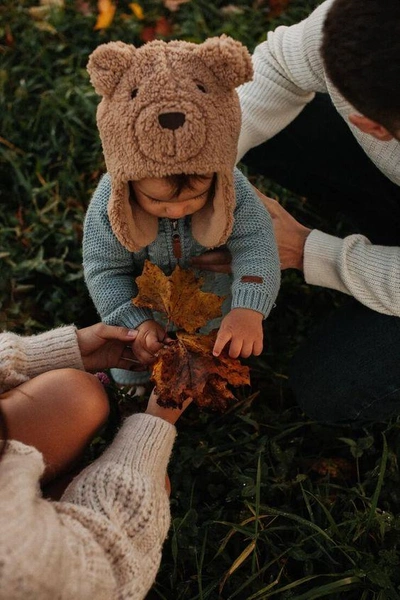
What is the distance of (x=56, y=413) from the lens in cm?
133

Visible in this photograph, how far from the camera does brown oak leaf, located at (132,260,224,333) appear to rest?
4.61 feet

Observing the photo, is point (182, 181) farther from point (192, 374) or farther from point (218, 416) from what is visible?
point (218, 416)

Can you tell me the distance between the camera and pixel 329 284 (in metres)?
1.74

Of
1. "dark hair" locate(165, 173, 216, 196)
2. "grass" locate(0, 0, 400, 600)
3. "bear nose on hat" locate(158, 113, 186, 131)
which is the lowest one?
"grass" locate(0, 0, 400, 600)

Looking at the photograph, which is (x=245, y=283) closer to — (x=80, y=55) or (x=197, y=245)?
(x=197, y=245)

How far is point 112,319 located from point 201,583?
26.6 inches

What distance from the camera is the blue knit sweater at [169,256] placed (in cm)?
150

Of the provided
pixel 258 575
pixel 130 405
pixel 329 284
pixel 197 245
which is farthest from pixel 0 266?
pixel 258 575

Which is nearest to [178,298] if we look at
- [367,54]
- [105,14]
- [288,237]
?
[288,237]

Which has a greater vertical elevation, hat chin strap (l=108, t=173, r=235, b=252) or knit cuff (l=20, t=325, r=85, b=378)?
hat chin strap (l=108, t=173, r=235, b=252)

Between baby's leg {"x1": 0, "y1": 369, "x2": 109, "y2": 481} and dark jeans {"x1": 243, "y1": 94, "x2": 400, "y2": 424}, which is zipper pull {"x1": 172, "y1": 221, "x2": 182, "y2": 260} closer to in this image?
baby's leg {"x1": 0, "y1": 369, "x2": 109, "y2": 481}

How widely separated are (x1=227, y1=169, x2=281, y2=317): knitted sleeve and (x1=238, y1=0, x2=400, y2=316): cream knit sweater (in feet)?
0.73

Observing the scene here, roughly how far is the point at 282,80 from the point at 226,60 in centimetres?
57

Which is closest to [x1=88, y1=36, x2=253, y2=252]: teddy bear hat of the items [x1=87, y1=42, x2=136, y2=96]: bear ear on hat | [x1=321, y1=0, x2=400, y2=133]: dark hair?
[x1=87, y1=42, x2=136, y2=96]: bear ear on hat
